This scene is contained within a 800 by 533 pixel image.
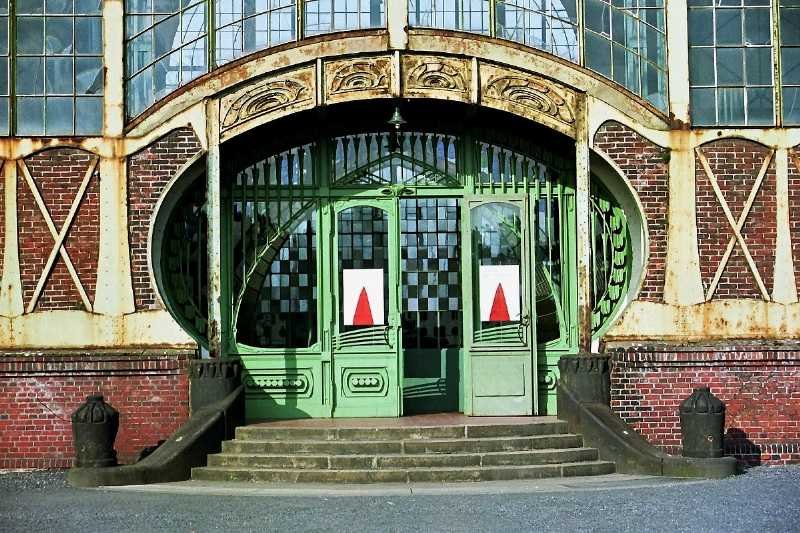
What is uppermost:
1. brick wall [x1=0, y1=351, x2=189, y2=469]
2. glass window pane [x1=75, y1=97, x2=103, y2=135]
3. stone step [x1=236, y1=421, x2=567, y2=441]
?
glass window pane [x1=75, y1=97, x2=103, y2=135]

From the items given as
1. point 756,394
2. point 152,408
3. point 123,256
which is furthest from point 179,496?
point 756,394

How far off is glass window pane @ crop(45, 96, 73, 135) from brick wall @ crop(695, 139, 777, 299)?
7.21 meters

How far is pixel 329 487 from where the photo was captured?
50.3 ft

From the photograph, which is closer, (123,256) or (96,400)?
(96,400)

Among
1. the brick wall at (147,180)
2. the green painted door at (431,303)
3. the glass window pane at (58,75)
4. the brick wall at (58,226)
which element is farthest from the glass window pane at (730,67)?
the glass window pane at (58,75)

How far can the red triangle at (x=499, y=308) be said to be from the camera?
18234 mm

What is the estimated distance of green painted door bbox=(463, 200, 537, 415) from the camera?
710 inches

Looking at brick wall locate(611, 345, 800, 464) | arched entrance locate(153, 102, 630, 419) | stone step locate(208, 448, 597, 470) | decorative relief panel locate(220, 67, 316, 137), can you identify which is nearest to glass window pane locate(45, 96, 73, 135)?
arched entrance locate(153, 102, 630, 419)

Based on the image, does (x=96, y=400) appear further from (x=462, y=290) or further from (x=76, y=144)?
(x=462, y=290)

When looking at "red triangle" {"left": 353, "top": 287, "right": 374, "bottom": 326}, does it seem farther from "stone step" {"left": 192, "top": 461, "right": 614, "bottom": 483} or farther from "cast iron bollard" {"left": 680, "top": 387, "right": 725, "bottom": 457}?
"cast iron bollard" {"left": 680, "top": 387, "right": 725, "bottom": 457}

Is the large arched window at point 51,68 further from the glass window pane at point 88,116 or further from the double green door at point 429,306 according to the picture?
the double green door at point 429,306

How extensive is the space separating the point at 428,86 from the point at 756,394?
507 cm

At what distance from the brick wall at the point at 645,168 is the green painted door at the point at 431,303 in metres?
2.01

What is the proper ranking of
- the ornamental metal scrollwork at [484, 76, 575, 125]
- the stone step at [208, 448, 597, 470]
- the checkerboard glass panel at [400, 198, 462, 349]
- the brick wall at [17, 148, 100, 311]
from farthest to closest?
1. the checkerboard glass panel at [400, 198, 462, 349]
2. the ornamental metal scrollwork at [484, 76, 575, 125]
3. the brick wall at [17, 148, 100, 311]
4. the stone step at [208, 448, 597, 470]
